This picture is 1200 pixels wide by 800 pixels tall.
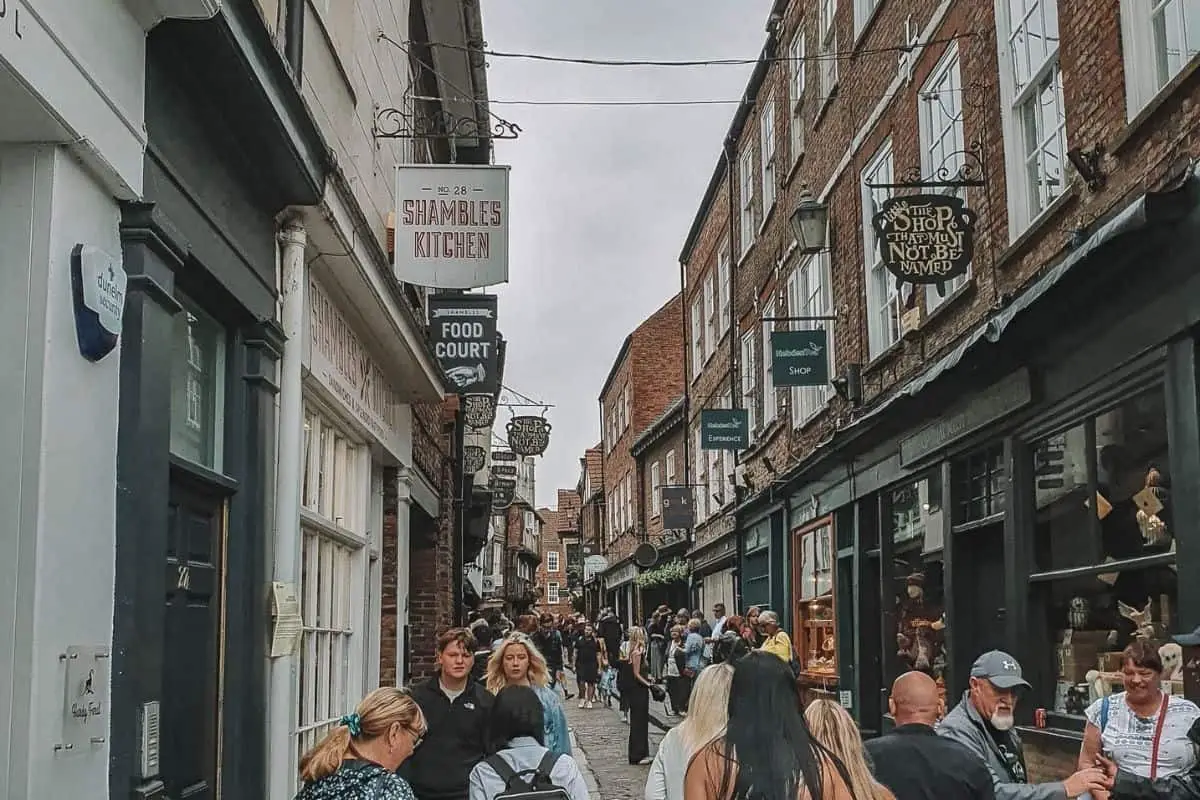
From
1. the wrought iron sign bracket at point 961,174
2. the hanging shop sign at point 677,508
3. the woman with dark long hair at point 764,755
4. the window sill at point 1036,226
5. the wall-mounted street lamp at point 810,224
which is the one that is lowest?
the woman with dark long hair at point 764,755

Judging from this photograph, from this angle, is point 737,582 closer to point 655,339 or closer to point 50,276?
point 655,339

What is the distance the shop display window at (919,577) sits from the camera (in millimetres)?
13258

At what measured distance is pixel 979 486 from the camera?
1217 centimetres

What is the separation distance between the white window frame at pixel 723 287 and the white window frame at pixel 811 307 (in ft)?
18.6

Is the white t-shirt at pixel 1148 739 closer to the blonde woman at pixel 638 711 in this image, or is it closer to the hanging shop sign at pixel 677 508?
the blonde woman at pixel 638 711

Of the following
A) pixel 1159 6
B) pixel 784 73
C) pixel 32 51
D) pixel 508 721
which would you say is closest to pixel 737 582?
pixel 784 73

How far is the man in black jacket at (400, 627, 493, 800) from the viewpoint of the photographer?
249 inches

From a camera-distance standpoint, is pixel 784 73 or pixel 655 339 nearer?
pixel 784 73

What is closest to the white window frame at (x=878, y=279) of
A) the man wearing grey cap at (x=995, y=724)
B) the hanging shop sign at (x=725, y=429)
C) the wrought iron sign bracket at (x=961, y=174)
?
the wrought iron sign bracket at (x=961, y=174)

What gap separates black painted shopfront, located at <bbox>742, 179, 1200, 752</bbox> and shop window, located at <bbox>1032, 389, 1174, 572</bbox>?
0.02 m

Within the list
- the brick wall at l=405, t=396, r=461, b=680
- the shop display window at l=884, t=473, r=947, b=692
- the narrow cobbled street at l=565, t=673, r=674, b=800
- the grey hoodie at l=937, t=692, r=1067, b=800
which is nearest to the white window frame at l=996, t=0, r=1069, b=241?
the shop display window at l=884, t=473, r=947, b=692

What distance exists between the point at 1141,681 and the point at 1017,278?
5161 millimetres

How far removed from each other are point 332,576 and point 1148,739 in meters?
5.78

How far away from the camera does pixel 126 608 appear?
4.87 metres
